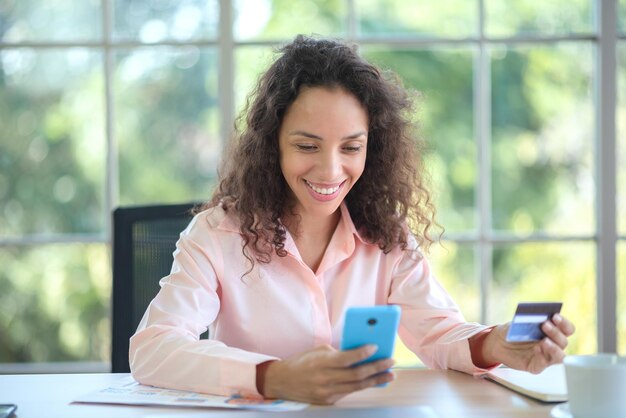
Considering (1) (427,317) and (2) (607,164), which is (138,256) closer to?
(1) (427,317)

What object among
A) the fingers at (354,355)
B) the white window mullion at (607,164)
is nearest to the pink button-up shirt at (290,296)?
the fingers at (354,355)

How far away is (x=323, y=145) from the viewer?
6.16ft

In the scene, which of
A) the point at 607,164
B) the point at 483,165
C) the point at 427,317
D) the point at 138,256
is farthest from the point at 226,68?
the point at 427,317

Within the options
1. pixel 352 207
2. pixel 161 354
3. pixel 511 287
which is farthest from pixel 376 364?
pixel 511 287

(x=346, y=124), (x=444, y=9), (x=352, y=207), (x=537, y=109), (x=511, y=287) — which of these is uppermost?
(x=444, y=9)

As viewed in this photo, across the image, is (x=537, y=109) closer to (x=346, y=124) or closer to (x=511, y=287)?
(x=511, y=287)

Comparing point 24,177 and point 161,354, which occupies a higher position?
point 24,177

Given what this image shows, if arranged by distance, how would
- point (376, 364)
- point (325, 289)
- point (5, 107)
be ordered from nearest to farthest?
point (376, 364), point (325, 289), point (5, 107)

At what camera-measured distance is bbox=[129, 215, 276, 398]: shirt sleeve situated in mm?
1539

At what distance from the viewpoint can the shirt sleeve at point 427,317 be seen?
6.09 ft

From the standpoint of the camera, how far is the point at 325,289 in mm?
2023

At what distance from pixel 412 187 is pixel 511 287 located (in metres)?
1.53

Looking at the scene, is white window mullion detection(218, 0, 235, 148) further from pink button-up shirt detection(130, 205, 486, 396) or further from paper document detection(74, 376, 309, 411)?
paper document detection(74, 376, 309, 411)

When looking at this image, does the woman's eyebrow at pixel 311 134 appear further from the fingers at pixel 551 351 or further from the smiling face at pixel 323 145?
the fingers at pixel 551 351
